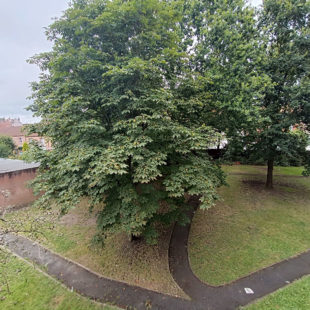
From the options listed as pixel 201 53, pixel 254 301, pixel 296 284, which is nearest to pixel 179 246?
pixel 254 301

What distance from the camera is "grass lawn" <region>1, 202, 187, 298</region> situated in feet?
20.5

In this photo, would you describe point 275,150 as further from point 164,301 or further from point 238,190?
point 164,301

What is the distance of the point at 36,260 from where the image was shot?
24.0 ft

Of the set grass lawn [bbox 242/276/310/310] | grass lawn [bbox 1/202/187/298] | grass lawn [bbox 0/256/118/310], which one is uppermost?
grass lawn [bbox 242/276/310/310]

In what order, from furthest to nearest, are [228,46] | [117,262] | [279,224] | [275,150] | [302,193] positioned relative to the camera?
[302,193] → [275,150] → [279,224] → [228,46] → [117,262]

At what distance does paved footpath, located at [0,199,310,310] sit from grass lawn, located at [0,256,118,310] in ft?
0.83

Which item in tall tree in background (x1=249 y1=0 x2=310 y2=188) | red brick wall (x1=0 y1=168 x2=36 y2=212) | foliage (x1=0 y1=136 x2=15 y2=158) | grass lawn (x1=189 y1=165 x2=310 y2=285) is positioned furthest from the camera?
foliage (x1=0 y1=136 x2=15 y2=158)

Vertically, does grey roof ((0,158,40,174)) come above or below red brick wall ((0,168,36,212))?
above

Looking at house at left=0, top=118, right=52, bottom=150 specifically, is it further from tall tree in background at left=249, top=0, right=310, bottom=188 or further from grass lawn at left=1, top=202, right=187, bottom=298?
tall tree in background at left=249, top=0, right=310, bottom=188

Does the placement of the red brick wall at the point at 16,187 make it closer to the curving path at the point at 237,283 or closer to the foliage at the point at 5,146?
the curving path at the point at 237,283

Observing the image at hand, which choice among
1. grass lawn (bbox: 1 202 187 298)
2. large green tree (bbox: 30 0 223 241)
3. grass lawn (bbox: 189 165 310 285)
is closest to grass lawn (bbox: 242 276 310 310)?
grass lawn (bbox: 189 165 310 285)

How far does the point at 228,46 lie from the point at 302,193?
1154 cm

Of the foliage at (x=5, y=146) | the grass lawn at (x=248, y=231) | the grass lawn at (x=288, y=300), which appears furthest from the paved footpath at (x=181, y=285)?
the foliage at (x=5, y=146)

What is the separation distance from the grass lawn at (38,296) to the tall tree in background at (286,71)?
10.5 m
